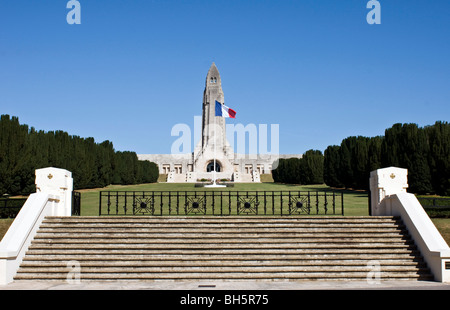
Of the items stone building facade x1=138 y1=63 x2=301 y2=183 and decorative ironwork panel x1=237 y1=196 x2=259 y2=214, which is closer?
decorative ironwork panel x1=237 y1=196 x2=259 y2=214

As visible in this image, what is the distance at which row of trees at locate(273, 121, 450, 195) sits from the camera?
1092 inches

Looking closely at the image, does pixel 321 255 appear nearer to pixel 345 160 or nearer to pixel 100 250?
pixel 100 250

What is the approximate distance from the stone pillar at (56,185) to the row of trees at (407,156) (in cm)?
2492

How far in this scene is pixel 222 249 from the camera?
1012 cm

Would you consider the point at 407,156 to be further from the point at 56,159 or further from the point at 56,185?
the point at 56,159

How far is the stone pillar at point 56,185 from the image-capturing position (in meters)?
12.2

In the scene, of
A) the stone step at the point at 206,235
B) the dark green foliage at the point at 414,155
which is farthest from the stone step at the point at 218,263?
the dark green foliage at the point at 414,155

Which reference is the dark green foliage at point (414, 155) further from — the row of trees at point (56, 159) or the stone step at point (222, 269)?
the row of trees at point (56, 159)

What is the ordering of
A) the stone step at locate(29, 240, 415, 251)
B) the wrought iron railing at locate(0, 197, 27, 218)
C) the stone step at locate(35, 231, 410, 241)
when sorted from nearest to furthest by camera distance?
1. the stone step at locate(29, 240, 415, 251)
2. the stone step at locate(35, 231, 410, 241)
3. the wrought iron railing at locate(0, 197, 27, 218)

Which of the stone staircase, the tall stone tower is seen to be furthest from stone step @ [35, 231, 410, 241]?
the tall stone tower

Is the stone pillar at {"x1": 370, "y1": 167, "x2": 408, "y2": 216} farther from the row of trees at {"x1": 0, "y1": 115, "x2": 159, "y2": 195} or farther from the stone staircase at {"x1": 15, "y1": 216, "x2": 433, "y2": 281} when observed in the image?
the row of trees at {"x1": 0, "y1": 115, "x2": 159, "y2": 195}

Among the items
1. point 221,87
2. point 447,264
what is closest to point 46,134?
point 447,264

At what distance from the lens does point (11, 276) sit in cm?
908

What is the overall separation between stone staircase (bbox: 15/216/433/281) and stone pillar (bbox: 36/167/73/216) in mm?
879
